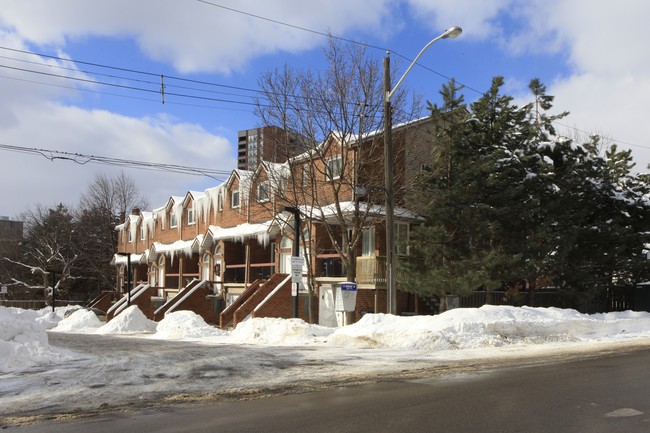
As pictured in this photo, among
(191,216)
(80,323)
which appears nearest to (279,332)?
(80,323)

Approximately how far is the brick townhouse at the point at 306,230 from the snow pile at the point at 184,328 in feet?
5.25

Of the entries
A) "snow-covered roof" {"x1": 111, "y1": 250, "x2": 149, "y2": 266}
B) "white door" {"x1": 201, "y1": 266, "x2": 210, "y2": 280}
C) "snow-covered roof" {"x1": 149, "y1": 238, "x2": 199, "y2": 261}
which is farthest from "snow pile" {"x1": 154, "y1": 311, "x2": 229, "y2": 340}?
"snow-covered roof" {"x1": 111, "y1": 250, "x2": 149, "y2": 266}

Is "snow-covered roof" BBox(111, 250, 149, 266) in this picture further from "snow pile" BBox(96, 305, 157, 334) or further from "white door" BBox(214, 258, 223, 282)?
"snow pile" BBox(96, 305, 157, 334)

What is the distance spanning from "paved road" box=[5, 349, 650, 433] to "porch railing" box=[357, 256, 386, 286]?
42.6 feet

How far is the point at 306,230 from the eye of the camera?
25938mm

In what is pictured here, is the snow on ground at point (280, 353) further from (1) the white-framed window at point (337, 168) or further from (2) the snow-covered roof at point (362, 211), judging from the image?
(1) the white-framed window at point (337, 168)

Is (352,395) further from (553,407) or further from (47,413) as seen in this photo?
(47,413)

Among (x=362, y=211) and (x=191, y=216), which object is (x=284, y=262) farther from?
(x=191, y=216)

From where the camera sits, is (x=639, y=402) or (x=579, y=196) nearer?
(x=639, y=402)

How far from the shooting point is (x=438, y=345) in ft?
46.8

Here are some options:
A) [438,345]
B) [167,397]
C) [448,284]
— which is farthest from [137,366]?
[448,284]

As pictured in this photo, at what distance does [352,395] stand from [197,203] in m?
32.6

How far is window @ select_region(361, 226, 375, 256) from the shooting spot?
79.7ft

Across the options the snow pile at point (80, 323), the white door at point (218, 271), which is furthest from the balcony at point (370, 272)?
the snow pile at point (80, 323)
